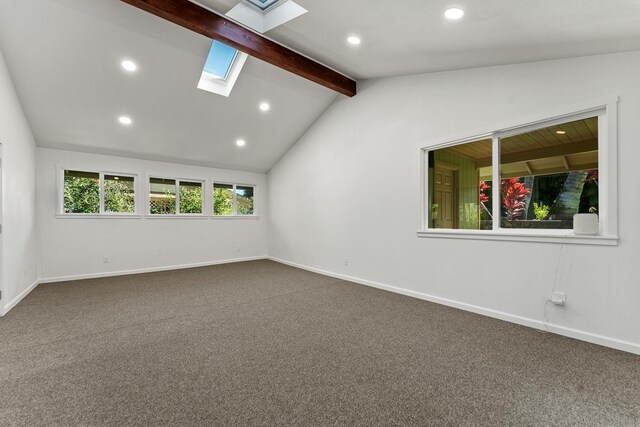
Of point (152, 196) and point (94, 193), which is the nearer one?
point (94, 193)

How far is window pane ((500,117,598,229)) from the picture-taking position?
2697 mm

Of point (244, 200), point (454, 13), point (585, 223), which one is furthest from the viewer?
point (244, 200)

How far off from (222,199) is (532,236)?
6.17m

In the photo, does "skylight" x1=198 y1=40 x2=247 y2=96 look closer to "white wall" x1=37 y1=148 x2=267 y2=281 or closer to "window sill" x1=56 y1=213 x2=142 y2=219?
"white wall" x1=37 y1=148 x2=267 y2=281

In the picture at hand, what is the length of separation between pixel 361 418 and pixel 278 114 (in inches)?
194

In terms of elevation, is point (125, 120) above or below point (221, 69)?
below

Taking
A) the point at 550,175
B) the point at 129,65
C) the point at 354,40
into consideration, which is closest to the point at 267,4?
the point at 354,40

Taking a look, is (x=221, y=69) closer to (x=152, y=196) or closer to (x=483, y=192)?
(x=152, y=196)

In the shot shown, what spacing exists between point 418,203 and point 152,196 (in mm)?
5310

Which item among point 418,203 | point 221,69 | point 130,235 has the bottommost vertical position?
point 130,235

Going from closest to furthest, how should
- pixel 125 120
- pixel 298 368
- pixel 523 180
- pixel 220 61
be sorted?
pixel 298 368 < pixel 523 180 < pixel 220 61 < pixel 125 120

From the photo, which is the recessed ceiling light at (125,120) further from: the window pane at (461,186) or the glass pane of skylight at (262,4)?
the window pane at (461,186)

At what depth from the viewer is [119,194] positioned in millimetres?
5648

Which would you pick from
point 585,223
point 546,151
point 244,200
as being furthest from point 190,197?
point 585,223
